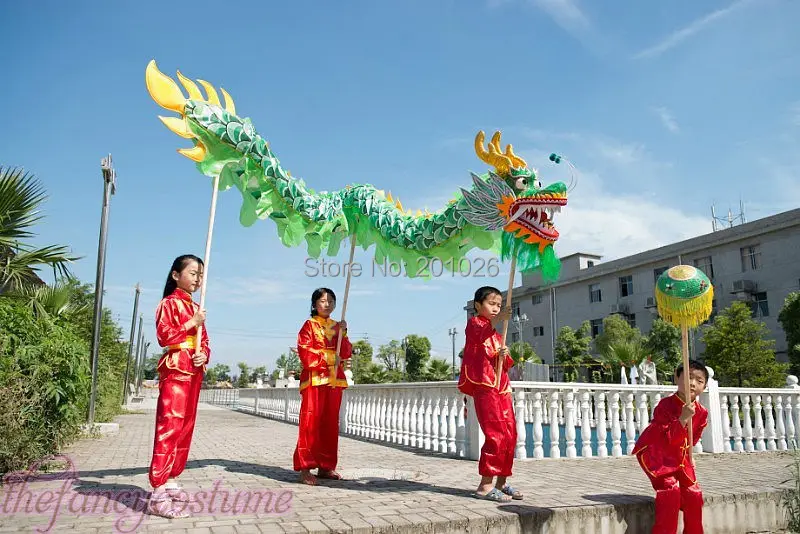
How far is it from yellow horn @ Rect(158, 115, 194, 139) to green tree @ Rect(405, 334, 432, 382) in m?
43.4

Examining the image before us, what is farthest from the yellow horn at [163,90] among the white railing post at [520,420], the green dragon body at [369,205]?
the white railing post at [520,420]

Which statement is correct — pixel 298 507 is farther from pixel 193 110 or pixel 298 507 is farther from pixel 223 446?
Result: pixel 223 446

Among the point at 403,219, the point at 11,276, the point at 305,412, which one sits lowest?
the point at 305,412

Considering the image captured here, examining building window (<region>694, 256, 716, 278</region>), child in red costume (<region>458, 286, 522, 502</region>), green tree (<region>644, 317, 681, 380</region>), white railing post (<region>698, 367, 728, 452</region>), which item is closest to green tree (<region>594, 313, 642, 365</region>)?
green tree (<region>644, 317, 681, 380</region>)

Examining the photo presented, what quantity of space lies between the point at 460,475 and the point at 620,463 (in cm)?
232

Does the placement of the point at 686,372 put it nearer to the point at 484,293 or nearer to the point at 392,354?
the point at 484,293

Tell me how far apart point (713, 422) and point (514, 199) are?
18.0 ft

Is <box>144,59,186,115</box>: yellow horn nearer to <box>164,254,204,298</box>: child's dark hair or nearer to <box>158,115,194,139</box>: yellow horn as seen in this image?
<box>158,115,194,139</box>: yellow horn

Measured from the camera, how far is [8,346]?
5.30 m

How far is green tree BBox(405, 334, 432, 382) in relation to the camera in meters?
48.5

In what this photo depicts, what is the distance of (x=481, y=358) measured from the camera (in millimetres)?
4578

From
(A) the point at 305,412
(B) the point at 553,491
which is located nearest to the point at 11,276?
(A) the point at 305,412

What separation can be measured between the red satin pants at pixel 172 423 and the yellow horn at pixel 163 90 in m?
2.38

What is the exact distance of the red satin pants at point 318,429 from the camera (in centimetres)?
512
